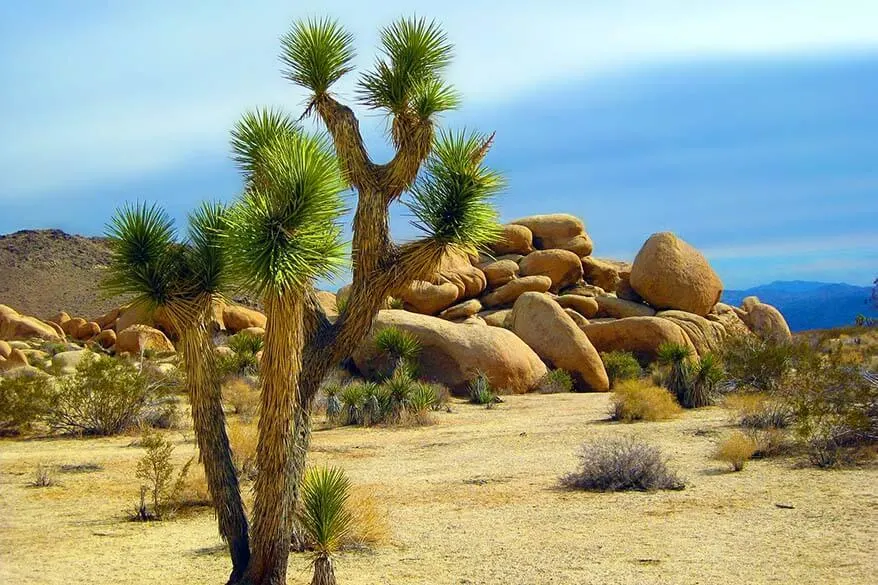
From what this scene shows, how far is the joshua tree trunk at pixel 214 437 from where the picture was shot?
7848 millimetres

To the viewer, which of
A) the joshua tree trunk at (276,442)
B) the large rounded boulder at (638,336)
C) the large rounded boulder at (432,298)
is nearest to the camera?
the joshua tree trunk at (276,442)

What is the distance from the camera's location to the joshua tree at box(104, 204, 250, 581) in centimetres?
784

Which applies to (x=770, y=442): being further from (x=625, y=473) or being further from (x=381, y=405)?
(x=381, y=405)

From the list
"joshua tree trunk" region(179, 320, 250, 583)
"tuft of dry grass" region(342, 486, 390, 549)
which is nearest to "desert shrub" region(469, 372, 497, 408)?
"tuft of dry grass" region(342, 486, 390, 549)

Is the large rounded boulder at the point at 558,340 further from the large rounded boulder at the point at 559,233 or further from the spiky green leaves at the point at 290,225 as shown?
the spiky green leaves at the point at 290,225

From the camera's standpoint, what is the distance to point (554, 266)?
124ft

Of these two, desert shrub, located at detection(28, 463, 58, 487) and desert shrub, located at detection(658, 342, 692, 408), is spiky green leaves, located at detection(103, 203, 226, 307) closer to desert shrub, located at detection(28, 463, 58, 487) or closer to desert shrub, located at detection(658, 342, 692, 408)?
desert shrub, located at detection(28, 463, 58, 487)

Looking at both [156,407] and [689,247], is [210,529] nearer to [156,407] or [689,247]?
[156,407]

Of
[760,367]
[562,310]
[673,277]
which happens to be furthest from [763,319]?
[760,367]

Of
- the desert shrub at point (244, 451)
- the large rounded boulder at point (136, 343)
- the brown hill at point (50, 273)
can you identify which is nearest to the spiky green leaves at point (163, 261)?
the desert shrub at point (244, 451)

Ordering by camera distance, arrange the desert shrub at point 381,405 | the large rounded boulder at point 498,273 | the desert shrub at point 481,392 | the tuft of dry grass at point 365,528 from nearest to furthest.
Result: the tuft of dry grass at point 365,528 → the desert shrub at point 381,405 → the desert shrub at point 481,392 → the large rounded boulder at point 498,273

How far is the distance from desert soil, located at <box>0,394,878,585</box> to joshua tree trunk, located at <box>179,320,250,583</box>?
2.45 feet

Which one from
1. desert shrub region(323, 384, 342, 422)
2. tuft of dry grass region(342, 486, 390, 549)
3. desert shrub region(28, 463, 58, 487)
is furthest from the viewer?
desert shrub region(323, 384, 342, 422)

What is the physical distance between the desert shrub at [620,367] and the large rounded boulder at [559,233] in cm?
1064
